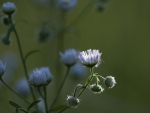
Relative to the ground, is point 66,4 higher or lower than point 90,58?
higher

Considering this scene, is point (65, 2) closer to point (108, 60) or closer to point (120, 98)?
point (120, 98)

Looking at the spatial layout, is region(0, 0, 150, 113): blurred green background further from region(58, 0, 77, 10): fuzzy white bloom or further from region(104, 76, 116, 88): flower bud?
region(104, 76, 116, 88): flower bud

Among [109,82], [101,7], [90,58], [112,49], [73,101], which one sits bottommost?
[73,101]

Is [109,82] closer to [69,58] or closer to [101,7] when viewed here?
[69,58]

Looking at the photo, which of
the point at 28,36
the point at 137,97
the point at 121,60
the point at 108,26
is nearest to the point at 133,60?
the point at 121,60

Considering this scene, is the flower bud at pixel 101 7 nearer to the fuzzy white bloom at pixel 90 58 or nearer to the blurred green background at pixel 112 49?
the blurred green background at pixel 112 49

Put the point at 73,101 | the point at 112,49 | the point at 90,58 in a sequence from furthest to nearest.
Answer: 1. the point at 112,49
2. the point at 90,58
3. the point at 73,101

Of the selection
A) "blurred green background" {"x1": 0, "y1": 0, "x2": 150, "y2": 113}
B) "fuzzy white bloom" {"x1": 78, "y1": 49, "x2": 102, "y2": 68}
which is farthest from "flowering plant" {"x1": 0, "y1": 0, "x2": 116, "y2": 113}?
"blurred green background" {"x1": 0, "y1": 0, "x2": 150, "y2": 113}

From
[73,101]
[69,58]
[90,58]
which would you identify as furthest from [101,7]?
[73,101]
